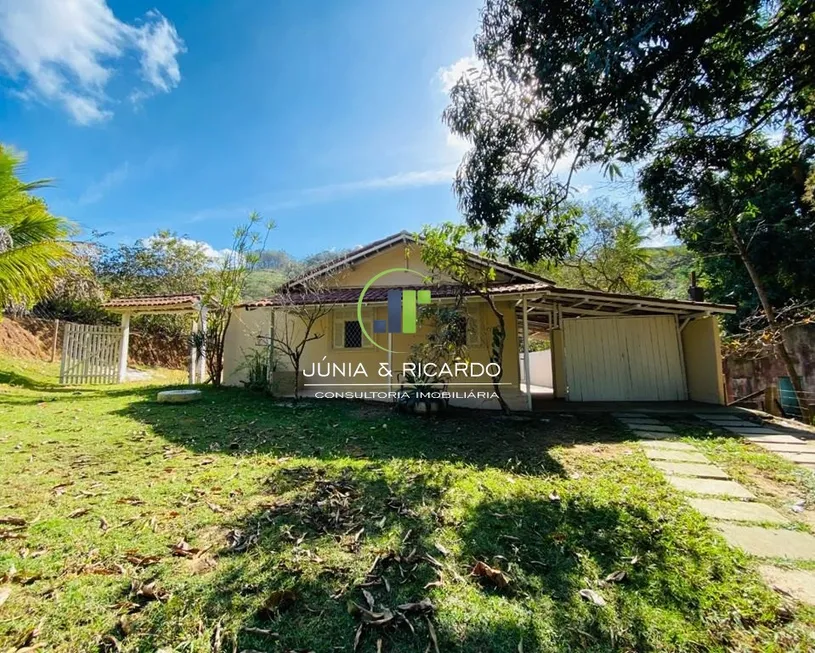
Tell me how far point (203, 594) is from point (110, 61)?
11.4 metres

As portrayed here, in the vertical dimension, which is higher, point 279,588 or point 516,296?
point 516,296

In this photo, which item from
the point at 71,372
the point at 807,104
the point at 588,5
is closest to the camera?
the point at 588,5

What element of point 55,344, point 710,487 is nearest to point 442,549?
point 710,487

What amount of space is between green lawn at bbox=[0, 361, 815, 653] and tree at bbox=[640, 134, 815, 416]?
4896mm

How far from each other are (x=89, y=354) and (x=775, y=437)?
18.1m

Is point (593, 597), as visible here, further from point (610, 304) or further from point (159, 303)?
point (159, 303)

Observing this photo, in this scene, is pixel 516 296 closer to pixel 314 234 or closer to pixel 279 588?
pixel 279 588

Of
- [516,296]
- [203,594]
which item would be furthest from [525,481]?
[516,296]

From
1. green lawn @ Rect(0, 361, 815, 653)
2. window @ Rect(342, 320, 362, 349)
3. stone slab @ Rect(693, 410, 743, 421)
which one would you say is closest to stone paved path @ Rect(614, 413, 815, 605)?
green lawn @ Rect(0, 361, 815, 653)

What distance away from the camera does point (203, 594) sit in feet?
7.50

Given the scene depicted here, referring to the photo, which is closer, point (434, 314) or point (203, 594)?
point (203, 594)

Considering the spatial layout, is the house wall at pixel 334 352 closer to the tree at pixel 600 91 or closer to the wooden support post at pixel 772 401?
the tree at pixel 600 91

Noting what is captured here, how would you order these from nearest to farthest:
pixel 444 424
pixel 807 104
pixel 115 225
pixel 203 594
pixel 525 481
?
pixel 203 594 < pixel 525 481 < pixel 807 104 < pixel 444 424 < pixel 115 225

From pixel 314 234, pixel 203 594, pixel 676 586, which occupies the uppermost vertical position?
pixel 314 234
